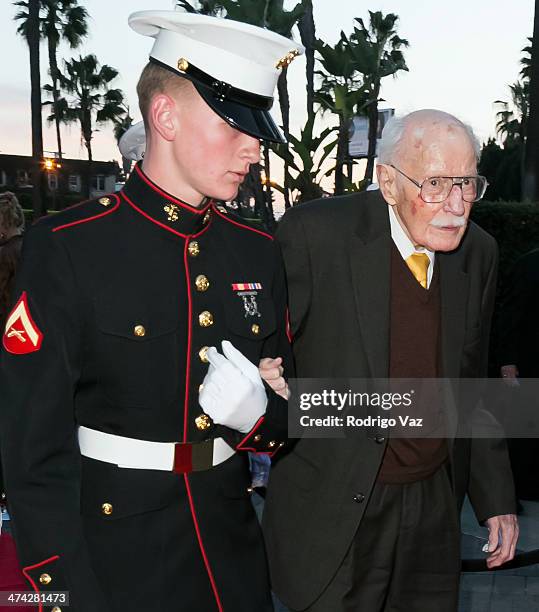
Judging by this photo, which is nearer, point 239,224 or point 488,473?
point 239,224

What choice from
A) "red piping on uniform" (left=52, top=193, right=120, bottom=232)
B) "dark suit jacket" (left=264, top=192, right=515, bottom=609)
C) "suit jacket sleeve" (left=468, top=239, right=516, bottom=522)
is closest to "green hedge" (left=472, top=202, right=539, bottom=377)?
"suit jacket sleeve" (left=468, top=239, right=516, bottom=522)

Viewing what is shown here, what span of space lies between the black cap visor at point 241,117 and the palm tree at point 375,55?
1749 cm

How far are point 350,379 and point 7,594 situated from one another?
1.19 meters

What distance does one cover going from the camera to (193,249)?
2.13 m

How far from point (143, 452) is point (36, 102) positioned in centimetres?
3388

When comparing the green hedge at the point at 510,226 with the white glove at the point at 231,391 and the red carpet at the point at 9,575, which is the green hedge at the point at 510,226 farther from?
the white glove at the point at 231,391

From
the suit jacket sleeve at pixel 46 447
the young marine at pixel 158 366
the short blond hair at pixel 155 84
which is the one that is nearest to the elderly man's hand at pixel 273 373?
the young marine at pixel 158 366

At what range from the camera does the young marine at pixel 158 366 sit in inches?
71.5

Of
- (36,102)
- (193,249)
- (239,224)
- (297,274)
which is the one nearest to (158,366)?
(193,249)

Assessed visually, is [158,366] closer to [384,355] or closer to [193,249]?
[193,249]

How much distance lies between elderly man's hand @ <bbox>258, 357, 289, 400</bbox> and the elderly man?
64cm

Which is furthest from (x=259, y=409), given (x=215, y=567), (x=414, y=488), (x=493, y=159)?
(x=493, y=159)

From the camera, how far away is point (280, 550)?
2.91 metres

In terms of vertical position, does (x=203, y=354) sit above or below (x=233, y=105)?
below
